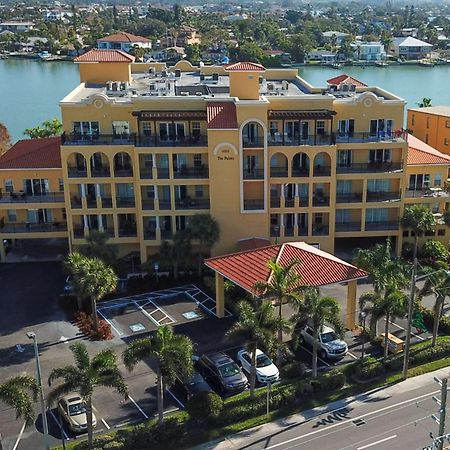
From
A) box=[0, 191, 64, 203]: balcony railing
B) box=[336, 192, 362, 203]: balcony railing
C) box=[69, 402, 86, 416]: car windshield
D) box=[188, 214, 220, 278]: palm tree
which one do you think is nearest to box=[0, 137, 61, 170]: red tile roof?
box=[0, 191, 64, 203]: balcony railing

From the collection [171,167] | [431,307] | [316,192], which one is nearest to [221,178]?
[171,167]

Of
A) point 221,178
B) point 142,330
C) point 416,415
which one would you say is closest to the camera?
point 416,415

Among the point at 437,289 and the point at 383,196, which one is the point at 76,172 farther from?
the point at 437,289

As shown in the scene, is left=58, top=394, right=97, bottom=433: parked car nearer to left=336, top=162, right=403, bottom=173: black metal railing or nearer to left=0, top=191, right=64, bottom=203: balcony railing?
left=0, top=191, right=64, bottom=203: balcony railing

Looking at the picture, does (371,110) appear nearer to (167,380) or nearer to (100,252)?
(100,252)

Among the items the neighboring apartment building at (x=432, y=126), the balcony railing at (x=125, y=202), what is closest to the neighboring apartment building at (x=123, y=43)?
the neighboring apartment building at (x=432, y=126)

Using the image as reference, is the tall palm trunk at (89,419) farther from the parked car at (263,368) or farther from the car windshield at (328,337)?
the car windshield at (328,337)
